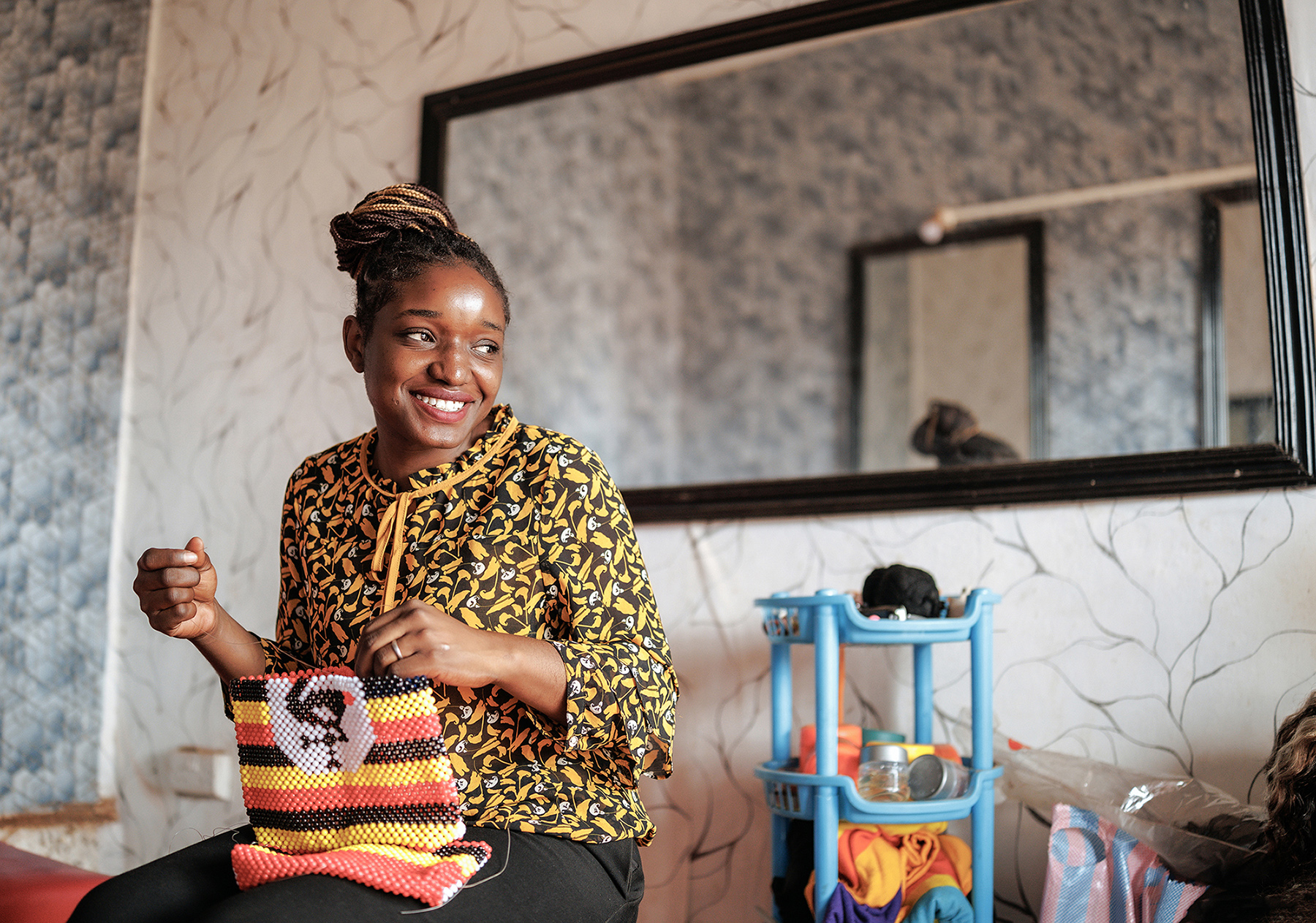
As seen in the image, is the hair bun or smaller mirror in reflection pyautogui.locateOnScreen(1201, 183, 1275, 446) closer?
the hair bun

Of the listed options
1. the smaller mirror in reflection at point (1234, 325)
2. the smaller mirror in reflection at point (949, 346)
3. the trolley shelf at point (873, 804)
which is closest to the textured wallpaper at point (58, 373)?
the trolley shelf at point (873, 804)

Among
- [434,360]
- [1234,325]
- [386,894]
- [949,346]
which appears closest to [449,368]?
[434,360]

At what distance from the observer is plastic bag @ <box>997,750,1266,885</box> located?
1250 millimetres

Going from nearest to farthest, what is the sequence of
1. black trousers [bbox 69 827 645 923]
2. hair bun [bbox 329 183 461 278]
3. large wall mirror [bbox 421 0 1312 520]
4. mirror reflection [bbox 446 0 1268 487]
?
black trousers [bbox 69 827 645 923] < hair bun [bbox 329 183 461 278] < large wall mirror [bbox 421 0 1312 520] < mirror reflection [bbox 446 0 1268 487]

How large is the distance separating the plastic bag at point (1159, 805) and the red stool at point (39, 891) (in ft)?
3.93

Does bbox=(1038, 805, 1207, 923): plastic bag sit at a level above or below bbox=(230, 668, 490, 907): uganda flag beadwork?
below

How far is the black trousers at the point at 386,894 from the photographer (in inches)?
34.6

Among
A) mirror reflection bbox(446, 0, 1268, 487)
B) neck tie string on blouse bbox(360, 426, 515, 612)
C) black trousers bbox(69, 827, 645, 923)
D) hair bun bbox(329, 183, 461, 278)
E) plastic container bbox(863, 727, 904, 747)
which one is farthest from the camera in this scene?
mirror reflection bbox(446, 0, 1268, 487)

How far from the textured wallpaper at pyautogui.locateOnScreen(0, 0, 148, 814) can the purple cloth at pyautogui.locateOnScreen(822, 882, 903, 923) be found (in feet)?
5.70

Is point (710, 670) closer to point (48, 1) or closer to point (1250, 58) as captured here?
point (1250, 58)

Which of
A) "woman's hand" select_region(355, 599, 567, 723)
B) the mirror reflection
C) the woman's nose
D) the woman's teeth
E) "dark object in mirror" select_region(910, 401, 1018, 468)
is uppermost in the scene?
the mirror reflection

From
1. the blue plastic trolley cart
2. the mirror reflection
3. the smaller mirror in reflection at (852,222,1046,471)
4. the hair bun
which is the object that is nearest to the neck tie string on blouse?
the hair bun

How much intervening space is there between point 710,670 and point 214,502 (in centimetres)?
120

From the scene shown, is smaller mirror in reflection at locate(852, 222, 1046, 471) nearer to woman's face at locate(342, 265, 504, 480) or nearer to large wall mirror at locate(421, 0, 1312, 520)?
large wall mirror at locate(421, 0, 1312, 520)
